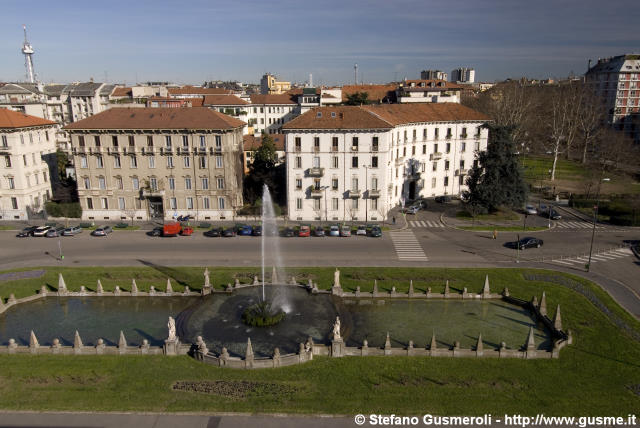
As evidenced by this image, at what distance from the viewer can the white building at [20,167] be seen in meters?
67.6

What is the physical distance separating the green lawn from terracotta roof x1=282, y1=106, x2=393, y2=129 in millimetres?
36059

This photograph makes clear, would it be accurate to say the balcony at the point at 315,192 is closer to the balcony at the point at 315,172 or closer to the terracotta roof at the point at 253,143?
the balcony at the point at 315,172

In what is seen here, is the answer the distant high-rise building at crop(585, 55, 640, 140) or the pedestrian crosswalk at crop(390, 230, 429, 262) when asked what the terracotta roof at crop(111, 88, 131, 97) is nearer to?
the pedestrian crosswalk at crop(390, 230, 429, 262)

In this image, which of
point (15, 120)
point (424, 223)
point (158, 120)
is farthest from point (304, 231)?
point (15, 120)

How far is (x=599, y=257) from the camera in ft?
168

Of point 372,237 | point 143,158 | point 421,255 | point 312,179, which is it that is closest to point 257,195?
point 312,179

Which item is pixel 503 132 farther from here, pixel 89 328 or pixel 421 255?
pixel 89 328

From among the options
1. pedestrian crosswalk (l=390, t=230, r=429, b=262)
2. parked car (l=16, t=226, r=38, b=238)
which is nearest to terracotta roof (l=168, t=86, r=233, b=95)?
parked car (l=16, t=226, r=38, b=238)

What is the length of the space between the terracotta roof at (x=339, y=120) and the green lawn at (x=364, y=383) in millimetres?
36059

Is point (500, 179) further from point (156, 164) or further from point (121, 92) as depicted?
point (121, 92)

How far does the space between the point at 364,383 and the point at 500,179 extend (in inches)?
1857

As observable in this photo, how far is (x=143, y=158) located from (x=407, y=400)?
177 feet

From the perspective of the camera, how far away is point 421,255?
5238 cm

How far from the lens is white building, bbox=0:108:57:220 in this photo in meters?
67.6
